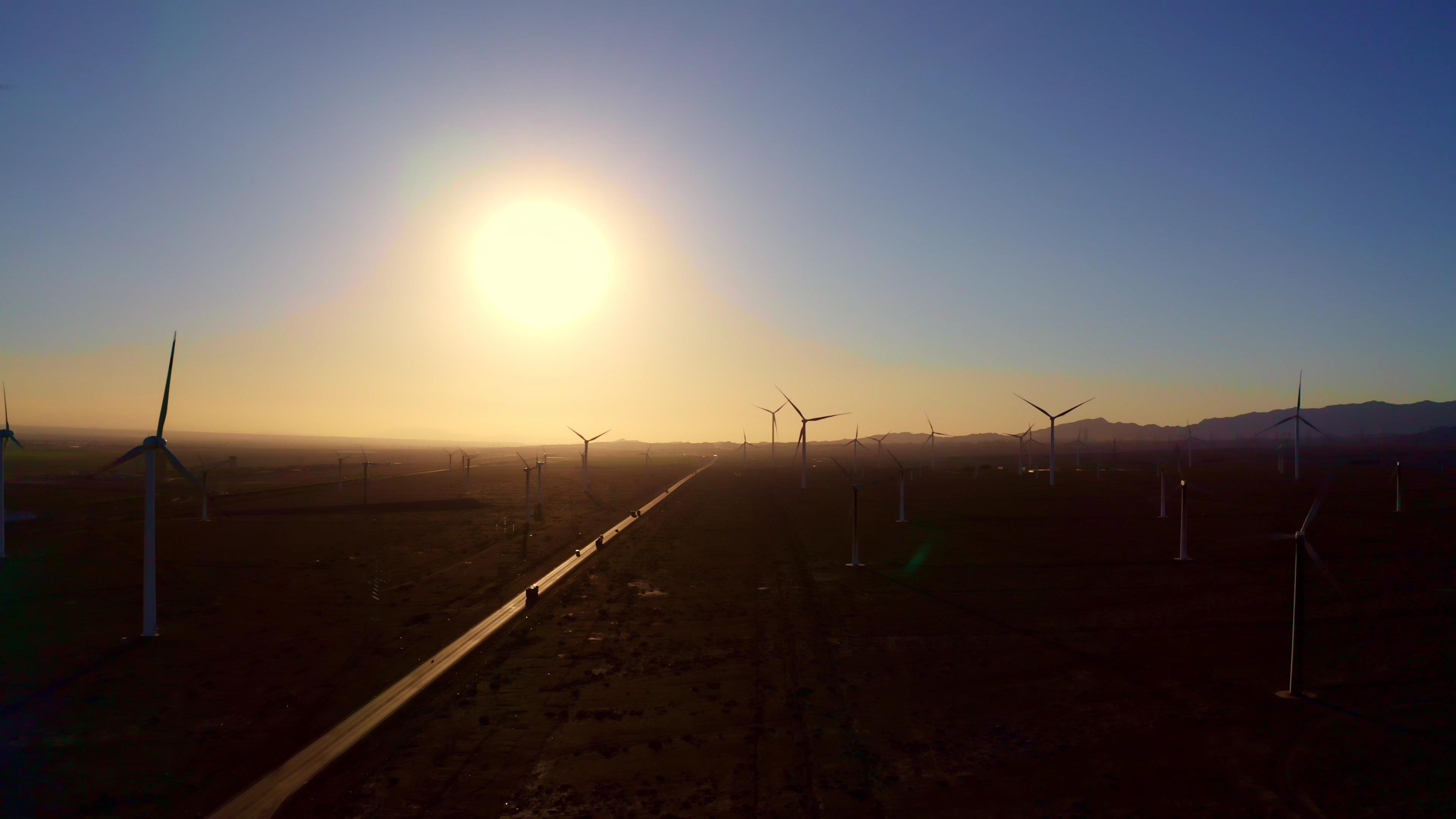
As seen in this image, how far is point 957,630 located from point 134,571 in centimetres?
2698

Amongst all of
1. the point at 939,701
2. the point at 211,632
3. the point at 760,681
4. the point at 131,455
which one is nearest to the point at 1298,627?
the point at 939,701

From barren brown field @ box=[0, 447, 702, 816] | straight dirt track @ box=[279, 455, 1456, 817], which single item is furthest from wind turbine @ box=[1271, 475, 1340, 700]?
barren brown field @ box=[0, 447, 702, 816]

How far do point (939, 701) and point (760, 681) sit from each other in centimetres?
315

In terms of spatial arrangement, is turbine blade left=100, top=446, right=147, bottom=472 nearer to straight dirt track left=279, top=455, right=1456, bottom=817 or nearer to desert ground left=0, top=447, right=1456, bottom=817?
desert ground left=0, top=447, right=1456, bottom=817

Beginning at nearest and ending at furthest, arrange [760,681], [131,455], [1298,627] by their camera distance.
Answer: [1298,627] → [760,681] → [131,455]

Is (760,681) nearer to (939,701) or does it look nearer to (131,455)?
(939,701)

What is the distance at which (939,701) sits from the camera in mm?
12438

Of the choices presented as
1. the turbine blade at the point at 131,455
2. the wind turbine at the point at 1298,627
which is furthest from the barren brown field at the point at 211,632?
the wind turbine at the point at 1298,627

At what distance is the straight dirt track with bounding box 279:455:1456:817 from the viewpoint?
9.07 metres

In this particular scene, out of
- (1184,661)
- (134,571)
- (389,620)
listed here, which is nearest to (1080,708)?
(1184,661)

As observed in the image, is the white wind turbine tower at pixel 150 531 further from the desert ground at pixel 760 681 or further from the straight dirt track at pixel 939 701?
the straight dirt track at pixel 939 701

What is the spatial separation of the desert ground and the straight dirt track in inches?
2.7

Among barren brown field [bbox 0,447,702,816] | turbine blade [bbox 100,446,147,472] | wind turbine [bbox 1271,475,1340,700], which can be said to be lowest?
barren brown field [bbox 0,447,702,816]

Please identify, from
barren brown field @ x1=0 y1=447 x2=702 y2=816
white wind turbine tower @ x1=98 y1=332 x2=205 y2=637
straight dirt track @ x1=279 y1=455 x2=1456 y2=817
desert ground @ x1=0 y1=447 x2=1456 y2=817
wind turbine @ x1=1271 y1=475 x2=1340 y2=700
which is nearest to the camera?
straight dirt track @ x1=279 y1=455 x2=1456 y2=817
